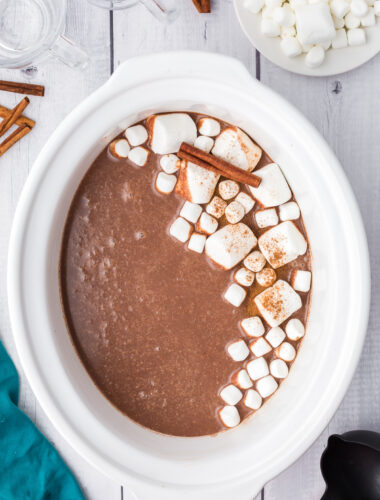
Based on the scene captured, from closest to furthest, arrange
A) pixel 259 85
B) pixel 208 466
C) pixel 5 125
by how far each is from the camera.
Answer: pixel 259 85 < pixel 208 466 < pixel 5 125

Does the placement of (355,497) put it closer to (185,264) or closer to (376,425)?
(376,425)

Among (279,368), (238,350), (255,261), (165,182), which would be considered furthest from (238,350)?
(165,182)

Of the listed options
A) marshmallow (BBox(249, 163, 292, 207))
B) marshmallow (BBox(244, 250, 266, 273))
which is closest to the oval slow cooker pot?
marshmallow (BBox(249, 163, 292, 207))

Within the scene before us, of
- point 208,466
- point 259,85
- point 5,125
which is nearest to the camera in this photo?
point 259,85

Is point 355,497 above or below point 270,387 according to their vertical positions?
below

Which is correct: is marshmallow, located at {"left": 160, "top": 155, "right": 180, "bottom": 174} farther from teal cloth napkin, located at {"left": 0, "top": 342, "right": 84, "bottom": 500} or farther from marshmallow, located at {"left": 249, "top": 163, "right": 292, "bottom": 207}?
teal cloth napkin, located at {"left": 0, "top": 342, "right": 84, "bottom": 500}

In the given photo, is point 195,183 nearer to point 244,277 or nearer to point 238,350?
point 244,277

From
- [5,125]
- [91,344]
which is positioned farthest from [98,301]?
[5,125]
